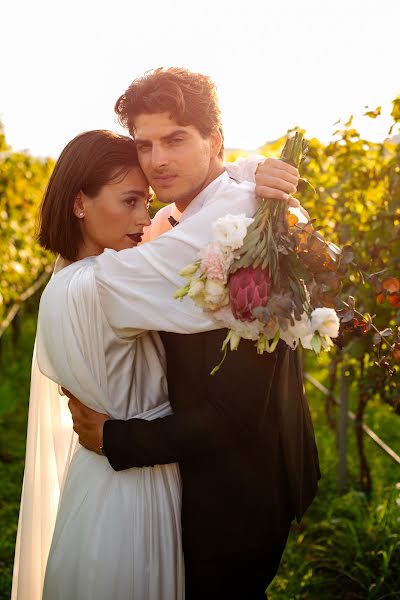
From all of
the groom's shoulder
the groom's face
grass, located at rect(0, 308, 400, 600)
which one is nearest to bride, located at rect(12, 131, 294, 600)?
the groom's face

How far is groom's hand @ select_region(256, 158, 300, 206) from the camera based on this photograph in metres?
2.05

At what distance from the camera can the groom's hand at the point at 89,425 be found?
2.37m

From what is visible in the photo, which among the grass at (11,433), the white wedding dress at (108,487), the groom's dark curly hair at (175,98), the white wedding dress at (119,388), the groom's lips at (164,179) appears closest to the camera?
the white wedding dress at (119,388)

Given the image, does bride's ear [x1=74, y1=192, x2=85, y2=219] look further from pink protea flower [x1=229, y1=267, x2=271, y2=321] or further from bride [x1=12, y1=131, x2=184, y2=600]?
pink protea flower [x1=229, y1=267, x2=271, y2=321]

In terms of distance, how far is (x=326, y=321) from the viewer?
5.76 ft

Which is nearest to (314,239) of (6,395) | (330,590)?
(330,590)

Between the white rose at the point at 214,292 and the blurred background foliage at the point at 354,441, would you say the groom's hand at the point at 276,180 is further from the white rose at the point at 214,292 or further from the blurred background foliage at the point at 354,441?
the blurred background foliage at the point at 354,441

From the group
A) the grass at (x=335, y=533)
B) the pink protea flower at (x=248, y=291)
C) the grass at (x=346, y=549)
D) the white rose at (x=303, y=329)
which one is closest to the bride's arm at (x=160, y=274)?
the pink protea flower at (x=248, y=291)

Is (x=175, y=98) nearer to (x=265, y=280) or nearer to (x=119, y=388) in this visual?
(x=265, y=280)

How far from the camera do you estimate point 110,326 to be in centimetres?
229

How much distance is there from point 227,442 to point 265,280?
652mm

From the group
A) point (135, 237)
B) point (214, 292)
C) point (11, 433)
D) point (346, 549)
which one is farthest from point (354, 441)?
point (214, 292)

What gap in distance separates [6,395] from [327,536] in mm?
3973

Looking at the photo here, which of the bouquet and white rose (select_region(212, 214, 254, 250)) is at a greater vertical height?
white rose (select_region(212, 214, 254, 250))
